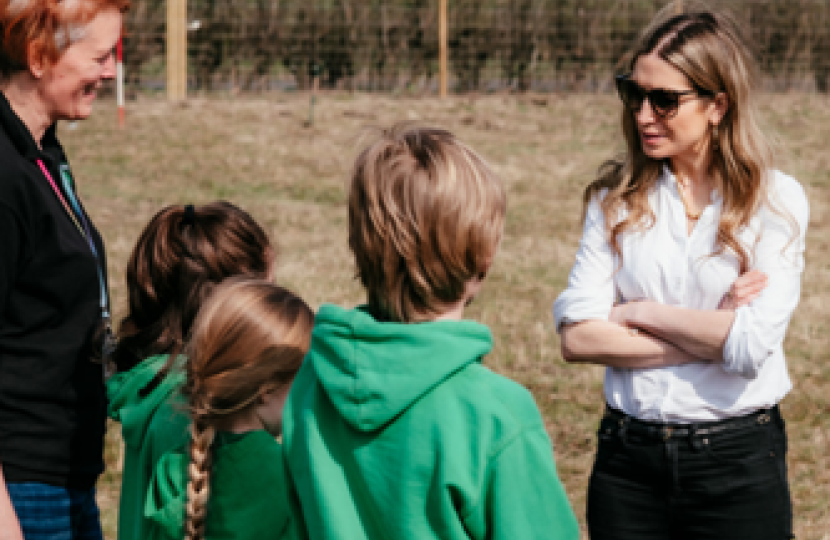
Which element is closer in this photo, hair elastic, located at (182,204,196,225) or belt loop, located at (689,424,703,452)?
belt loop, located at (689,424,703,452)

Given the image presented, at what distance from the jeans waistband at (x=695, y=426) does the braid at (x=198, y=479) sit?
3.23ft

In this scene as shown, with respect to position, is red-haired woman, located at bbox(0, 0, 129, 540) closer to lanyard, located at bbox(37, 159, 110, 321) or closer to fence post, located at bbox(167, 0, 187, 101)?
lanyard, located at bbox(37, 159, 110, 321)

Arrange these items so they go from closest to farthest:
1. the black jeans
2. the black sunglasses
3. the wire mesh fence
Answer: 1. the black jeans
2. the black sunglasses
3. the wire mesh fence

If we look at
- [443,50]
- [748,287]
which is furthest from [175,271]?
[443,50]

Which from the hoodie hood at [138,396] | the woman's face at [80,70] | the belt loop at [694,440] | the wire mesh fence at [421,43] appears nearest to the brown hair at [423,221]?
the hoodie hood at [138,396]

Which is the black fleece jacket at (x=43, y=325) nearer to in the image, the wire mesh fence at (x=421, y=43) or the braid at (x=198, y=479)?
the braid at (x=198, y=479)

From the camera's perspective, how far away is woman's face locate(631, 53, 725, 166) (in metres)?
2.46

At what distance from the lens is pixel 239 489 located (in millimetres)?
2062

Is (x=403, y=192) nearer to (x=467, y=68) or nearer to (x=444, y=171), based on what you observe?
(x=444, y=171)

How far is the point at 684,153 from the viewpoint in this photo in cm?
254

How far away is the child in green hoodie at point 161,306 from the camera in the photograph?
85.9 inches

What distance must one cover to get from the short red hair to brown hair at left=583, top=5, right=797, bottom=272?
1.31 meters

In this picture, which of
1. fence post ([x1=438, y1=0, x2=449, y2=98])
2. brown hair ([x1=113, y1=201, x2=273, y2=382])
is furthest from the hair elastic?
fence post ([x1=438, y1=0, x2=449, y2=98])

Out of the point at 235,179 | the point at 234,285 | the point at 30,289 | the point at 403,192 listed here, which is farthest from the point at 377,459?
the point at 235,179
